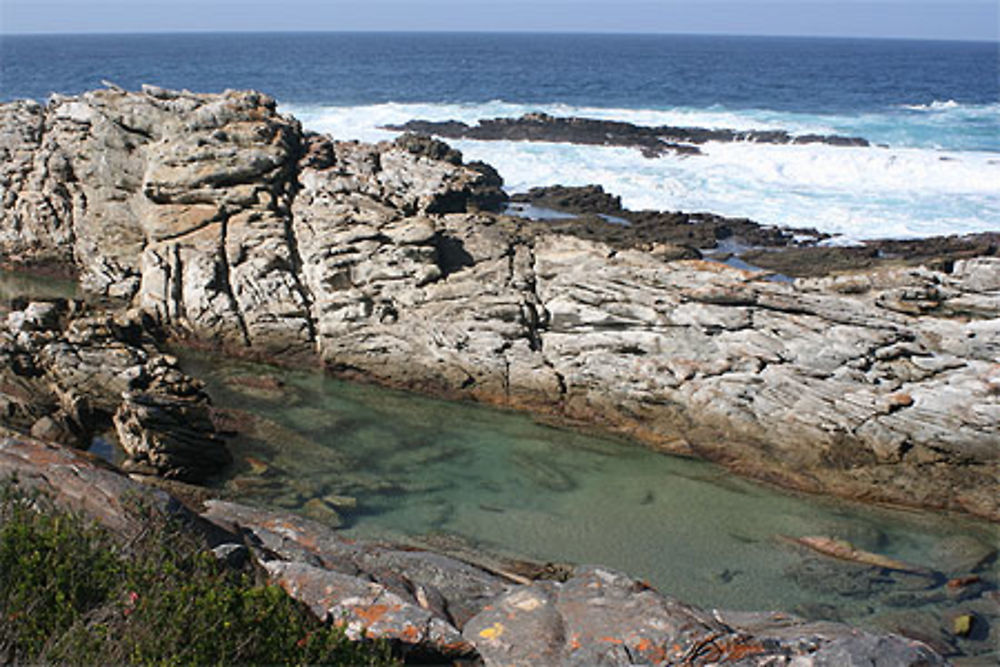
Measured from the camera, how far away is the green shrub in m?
5.91

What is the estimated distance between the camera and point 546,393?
757 inches

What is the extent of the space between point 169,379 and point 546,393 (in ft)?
26.3

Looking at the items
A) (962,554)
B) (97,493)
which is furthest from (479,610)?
(962,554)

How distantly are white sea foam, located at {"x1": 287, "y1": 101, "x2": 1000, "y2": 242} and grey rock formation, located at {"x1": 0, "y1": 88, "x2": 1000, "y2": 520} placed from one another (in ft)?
54.6

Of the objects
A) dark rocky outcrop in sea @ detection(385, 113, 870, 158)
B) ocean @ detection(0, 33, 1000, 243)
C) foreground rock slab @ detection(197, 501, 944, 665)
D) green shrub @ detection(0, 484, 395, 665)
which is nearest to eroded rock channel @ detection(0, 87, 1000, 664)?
foreground rock slab @ detection(197, 501, 944, 665)

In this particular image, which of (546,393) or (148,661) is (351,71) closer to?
(546,393)

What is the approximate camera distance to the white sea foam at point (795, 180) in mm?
36094

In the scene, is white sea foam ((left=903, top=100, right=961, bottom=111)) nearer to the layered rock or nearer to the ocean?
the ocean

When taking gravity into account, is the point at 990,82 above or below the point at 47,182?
above

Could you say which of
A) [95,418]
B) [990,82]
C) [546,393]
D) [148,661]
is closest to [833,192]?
[546,393]

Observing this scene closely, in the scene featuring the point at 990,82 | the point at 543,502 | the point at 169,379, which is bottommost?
the point at 543,502

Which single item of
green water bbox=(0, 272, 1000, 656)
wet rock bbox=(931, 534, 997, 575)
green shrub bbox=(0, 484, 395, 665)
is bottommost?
green water bbox=(0, 272, 1000, 656)

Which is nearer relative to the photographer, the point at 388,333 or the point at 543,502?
the point at 543,502

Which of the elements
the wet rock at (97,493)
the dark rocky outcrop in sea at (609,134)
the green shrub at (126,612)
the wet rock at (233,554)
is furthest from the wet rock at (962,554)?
the dark rocky outcrop in sea at (609,134)
